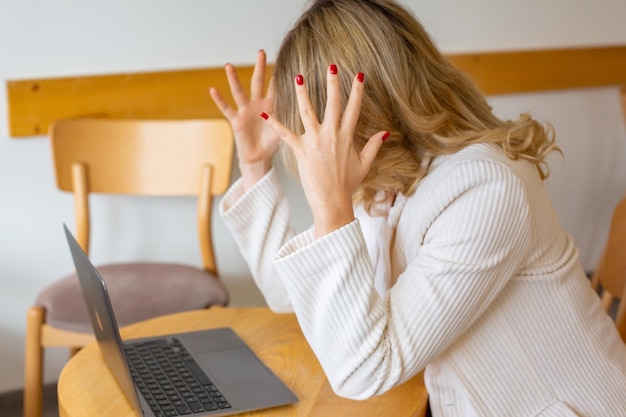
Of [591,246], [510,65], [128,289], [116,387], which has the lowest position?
[591,246]

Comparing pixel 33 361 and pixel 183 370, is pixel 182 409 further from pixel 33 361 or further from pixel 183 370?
pixel 33 361

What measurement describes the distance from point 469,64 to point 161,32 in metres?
1.07

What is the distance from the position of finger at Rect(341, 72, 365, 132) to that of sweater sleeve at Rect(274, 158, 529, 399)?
0.14 meters

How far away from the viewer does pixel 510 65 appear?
309 cm

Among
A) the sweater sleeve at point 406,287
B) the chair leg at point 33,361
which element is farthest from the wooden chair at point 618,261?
the chair leg at point 33,361

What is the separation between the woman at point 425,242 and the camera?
1267 millimetres

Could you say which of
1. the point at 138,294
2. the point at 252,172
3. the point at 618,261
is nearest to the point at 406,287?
the point at 252,172

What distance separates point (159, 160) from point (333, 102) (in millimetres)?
1367

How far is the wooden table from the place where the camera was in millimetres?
1350

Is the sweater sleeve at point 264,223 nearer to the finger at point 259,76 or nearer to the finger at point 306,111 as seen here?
the finger at point 259,76

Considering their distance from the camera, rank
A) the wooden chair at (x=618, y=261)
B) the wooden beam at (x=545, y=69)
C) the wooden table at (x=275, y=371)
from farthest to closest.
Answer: the wooden beam at (x=545, y=69) → the wooden chair at (x=618, y=261) → the wooden table at (x=275, y=371)

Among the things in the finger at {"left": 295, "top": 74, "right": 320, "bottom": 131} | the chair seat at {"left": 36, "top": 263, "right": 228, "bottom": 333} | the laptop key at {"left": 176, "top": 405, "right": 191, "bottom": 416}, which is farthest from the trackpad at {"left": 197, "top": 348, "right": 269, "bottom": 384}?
the chair seat at {"left": 36, "top": 263, "right": 228, "bottom": 333}

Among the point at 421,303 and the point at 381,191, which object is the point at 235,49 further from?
the point at 421,303

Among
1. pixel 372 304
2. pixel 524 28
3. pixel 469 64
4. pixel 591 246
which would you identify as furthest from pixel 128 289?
pixel 591 246
